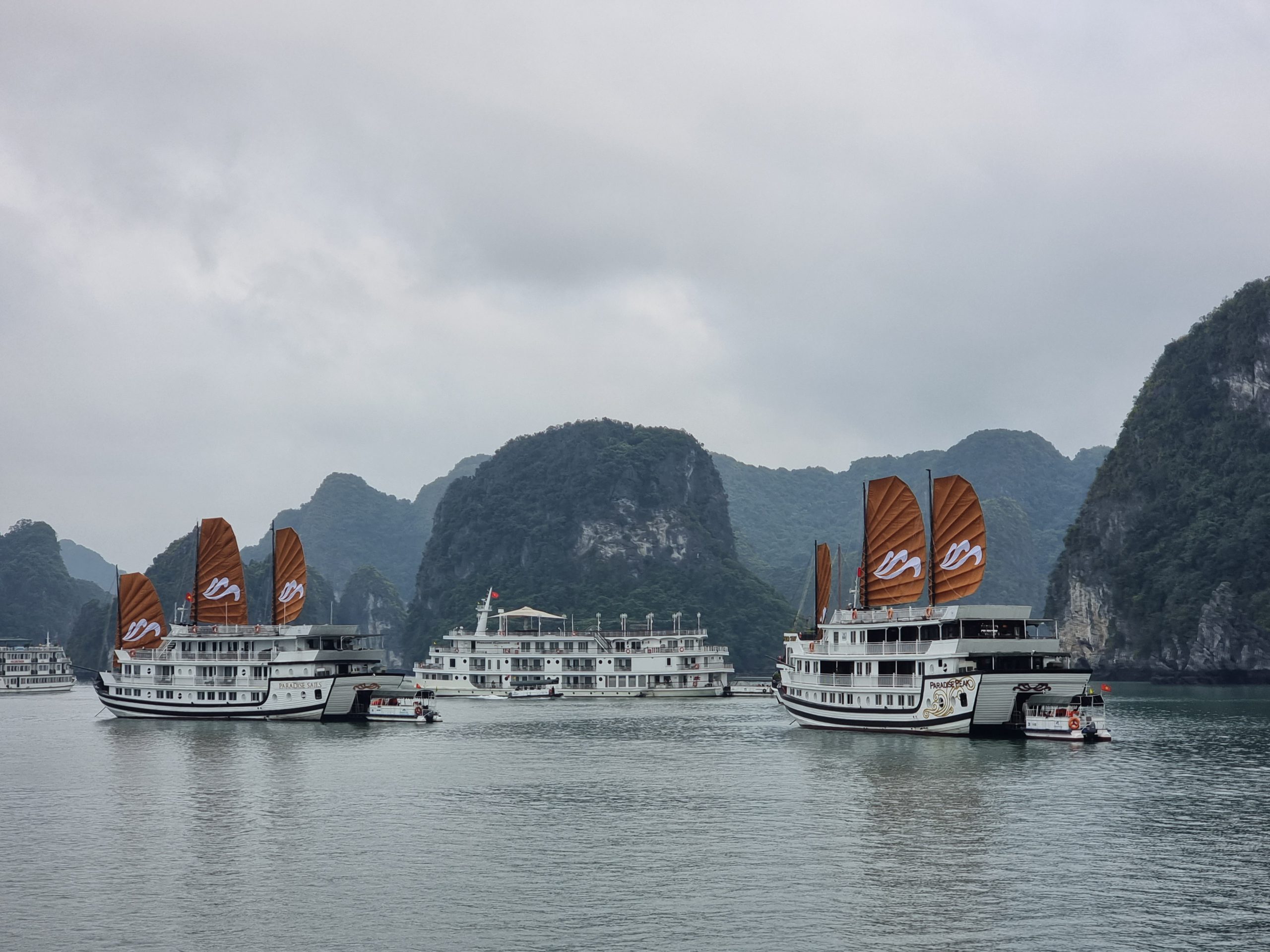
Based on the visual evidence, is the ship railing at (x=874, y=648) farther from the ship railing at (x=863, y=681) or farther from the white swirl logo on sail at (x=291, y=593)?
the white swirl logo on sail at (x=291, y=593)

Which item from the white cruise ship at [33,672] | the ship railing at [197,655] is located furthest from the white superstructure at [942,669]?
the white cruise ship at [33,672]

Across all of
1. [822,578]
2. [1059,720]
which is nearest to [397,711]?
[822,578]

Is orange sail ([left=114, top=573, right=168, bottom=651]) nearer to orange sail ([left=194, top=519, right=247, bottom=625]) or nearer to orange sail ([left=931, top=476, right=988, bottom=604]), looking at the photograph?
orange sail ([left=194, top=519, right=247, bottom=625])

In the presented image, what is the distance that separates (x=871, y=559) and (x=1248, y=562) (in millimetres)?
89613

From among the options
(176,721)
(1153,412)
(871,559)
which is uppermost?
(1153,412)

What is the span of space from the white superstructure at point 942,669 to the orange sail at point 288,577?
1260 inches

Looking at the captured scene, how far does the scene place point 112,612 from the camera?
653 feet

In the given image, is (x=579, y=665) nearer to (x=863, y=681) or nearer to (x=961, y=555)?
(x=863, y=681)

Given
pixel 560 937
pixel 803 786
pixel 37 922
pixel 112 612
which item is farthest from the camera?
pixel 112 612

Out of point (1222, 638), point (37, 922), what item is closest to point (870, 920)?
point (37, 922)

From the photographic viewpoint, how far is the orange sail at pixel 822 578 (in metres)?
79.3

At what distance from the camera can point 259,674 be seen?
7319 cm

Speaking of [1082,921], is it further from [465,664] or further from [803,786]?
[465,664]

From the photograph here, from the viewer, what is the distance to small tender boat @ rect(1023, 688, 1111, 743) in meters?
54.3
